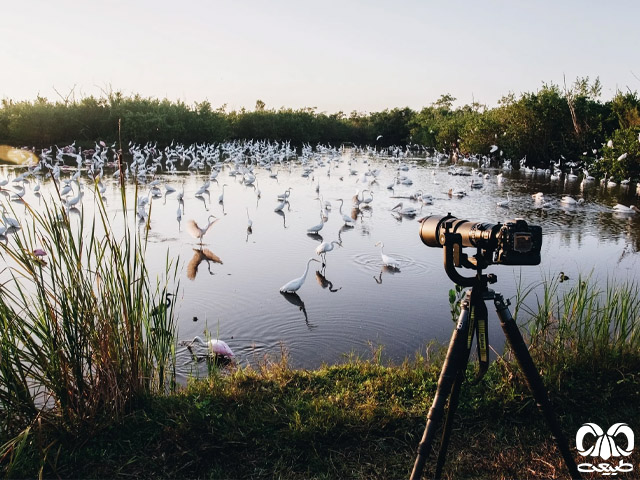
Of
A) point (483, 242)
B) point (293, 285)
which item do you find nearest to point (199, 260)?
point (293, 285)

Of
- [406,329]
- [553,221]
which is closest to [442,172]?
[553,221]

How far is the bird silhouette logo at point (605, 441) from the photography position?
2.53m

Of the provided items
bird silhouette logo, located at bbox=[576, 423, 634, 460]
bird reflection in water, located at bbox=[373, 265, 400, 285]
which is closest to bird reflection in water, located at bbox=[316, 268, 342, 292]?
bird reflection in water, located at bbox=[373, 265, 400, 285]

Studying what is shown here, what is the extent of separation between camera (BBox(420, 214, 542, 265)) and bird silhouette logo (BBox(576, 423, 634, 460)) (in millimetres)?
1155

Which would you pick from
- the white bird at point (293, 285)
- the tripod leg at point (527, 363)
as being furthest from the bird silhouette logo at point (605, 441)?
the white bird at point (293, 285)

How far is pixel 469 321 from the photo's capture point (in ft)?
6.89

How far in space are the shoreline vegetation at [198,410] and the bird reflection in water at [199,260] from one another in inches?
142

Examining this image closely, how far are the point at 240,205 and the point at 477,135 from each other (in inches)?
677

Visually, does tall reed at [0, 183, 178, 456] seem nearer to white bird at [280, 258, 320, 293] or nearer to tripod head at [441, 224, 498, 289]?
tripod head at [441, 224, 498, 289]

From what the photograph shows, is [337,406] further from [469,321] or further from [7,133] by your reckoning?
[7,133]

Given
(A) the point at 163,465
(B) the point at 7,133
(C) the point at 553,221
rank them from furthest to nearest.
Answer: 1. (B) the point at 7,133
2. (C) the point at 553,221
3. (A) the point at 163,465

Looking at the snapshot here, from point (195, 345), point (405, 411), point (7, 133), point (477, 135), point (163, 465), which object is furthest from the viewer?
point (7, 133)

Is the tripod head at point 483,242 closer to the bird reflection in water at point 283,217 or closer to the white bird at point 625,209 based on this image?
the bird reflection in water at point 283,217

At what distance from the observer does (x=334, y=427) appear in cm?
263
